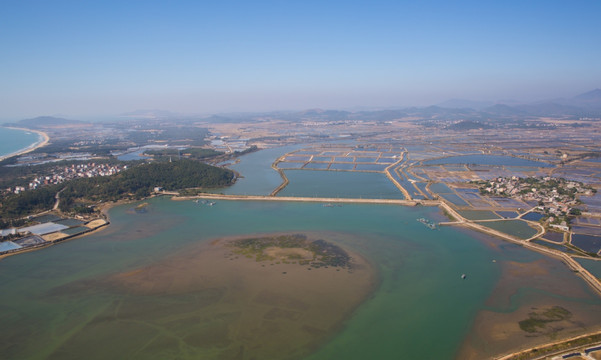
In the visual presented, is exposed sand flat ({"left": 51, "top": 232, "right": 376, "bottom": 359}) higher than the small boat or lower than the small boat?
lower

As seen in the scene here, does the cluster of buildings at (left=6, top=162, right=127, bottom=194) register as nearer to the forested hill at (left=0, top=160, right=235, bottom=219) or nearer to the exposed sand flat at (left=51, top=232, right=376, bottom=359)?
the forested hill at (left=0, top=160, right=235, bottom=219)

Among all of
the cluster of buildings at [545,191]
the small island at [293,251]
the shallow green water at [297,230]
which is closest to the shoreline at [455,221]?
the shallow green water at [297,230]

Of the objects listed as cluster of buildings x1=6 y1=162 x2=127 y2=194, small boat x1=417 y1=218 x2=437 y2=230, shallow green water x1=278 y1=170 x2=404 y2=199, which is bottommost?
small boat x1=417 y1=218 x2=437 y2=230

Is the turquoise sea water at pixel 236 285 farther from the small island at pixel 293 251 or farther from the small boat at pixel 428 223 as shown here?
the small island at pixel 293 251

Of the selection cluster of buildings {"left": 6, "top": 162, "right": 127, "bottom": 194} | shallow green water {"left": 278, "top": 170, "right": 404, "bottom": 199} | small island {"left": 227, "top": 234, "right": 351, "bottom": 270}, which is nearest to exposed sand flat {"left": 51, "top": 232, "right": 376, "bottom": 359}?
small island {"left": 227, "top": 234, "right": 351, "bottom": 270}

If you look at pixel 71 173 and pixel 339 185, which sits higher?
pixel 71 173

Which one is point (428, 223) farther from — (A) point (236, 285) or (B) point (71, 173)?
(B) point (71, 173)

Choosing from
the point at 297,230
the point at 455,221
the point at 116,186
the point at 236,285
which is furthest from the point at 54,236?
the point at 455,221

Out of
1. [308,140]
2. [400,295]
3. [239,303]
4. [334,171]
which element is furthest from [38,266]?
[308,140]

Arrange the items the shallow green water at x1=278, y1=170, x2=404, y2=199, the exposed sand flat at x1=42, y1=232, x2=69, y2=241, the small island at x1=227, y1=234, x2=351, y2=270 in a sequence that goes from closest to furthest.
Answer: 1. the small island at x1=227, y1=234, x2=351, y2=270
2. the exposed sand flat at x1=42, y1=232, x2=69, y2=241
3. the shallow green water at x1=278, y1=170, x2=404, y2=199
